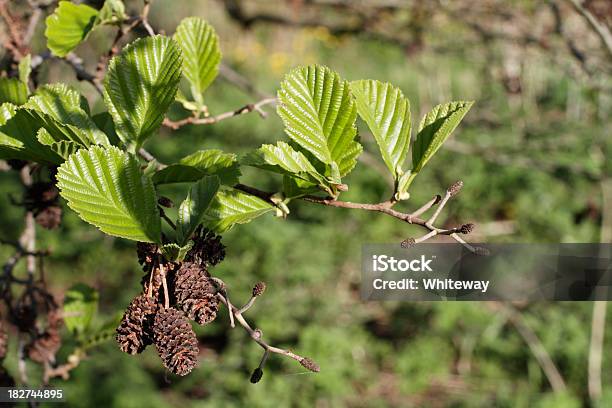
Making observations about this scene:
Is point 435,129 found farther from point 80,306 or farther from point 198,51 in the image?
point 80,306

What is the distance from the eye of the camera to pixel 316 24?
11.7 feet

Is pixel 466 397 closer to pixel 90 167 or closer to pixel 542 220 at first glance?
pixel 542 220

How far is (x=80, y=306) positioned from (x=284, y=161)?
81 centimetres

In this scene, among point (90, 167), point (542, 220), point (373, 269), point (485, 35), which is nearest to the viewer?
point (90, 167)

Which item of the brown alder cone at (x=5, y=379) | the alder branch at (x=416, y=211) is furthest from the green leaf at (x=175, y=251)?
the brown alder cone at (x=5, y=379)

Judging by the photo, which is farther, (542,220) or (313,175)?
(542,220)

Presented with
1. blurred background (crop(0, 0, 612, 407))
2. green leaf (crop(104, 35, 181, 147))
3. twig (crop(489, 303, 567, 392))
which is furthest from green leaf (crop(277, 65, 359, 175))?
twig (crop(489, 303, 567, 392))

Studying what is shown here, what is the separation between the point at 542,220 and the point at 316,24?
1.87m

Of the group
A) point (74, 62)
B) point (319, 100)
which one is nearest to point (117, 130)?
point (319, 100)

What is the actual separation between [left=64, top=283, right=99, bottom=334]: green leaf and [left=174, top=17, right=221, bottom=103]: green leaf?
0.60 meters

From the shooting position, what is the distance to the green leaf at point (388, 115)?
0.70 meters

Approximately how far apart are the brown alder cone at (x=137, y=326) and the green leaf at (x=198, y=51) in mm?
351

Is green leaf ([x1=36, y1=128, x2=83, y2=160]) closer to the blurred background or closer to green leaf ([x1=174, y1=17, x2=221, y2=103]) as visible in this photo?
green leaf ([x1=174, y1=17, x2=221, y2=103])

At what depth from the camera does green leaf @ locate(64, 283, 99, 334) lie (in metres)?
1.27
